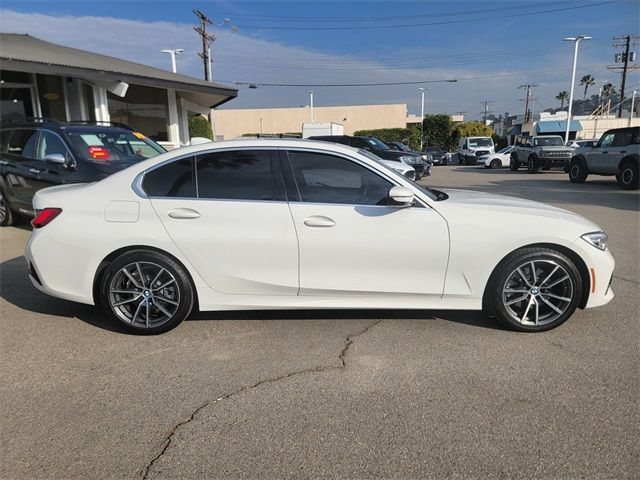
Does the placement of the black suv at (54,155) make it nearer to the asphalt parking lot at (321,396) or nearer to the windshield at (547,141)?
the asphalt parking lot at (321,396)

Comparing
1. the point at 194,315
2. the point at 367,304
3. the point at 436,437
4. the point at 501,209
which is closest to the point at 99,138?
the point at 194,315

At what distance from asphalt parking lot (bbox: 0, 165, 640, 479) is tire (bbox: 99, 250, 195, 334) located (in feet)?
0.49

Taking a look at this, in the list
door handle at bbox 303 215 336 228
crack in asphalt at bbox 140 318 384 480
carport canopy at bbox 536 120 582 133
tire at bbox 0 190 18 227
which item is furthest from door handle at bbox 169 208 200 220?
carport canopy at bbox 536 120 582 133

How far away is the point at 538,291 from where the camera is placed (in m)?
3.77

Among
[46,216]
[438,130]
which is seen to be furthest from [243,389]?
[438,130]

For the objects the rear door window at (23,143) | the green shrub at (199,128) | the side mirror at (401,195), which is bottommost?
the side mirror at (401,195)

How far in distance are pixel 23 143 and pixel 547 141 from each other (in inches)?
875

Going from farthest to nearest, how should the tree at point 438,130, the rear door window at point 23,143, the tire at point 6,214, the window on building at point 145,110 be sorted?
the tree at point 438,130, the window on building at point 145,110, the tire at point 6,214, the rear door window at point 23,143

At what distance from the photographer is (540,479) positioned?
2.26 metres

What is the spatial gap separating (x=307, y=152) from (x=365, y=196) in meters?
0.60

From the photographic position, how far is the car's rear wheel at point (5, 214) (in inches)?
316

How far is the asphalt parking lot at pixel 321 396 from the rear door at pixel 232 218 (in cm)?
51

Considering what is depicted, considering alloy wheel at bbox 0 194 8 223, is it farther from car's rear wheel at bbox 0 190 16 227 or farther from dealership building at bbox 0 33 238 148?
dealership building at bbox 0 33 238 148

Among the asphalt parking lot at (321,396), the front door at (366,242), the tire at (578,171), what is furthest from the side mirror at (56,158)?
the tire at (578,171)
